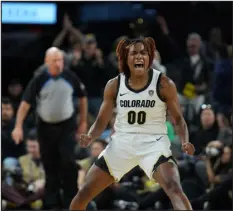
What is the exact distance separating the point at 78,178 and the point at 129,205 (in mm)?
762

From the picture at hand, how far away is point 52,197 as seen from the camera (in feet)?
34.3

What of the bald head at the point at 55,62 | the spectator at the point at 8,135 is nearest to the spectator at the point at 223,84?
the bald head at the point at 55,62

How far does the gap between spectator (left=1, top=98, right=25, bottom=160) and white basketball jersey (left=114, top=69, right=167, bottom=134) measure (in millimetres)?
4308

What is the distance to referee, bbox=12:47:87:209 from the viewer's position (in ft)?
33.7

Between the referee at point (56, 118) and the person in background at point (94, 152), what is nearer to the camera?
the referee at point (56, 118)

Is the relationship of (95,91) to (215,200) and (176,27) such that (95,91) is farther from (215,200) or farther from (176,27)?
(215,200)

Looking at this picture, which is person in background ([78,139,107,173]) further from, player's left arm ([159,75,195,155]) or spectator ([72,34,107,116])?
player's left arm ([159,75,195,155])

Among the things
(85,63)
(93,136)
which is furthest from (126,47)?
(85,63)

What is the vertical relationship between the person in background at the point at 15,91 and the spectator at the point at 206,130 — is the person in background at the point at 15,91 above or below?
above

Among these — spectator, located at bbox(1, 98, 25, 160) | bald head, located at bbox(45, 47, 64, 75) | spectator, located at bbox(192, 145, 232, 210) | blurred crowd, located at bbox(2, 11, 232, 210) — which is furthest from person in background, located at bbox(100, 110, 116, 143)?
spectator, located at bbox(192, 145, 232, 210)

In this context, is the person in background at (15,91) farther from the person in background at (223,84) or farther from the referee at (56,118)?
the person in background at (223,84)

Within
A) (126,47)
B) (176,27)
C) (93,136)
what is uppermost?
(176,27)

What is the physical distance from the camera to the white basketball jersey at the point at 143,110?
281 inches

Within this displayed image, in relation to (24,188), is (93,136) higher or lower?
higher
